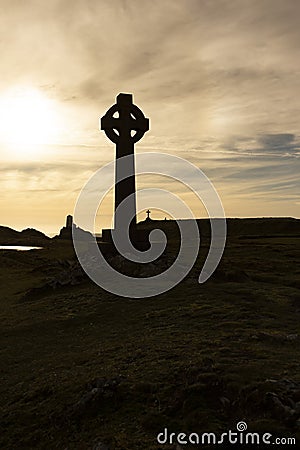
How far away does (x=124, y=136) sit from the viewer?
24.1 m

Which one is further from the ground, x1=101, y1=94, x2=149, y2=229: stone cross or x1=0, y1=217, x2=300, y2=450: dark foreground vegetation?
x1=101, y1=94, x2=149, y2=229: stone cross

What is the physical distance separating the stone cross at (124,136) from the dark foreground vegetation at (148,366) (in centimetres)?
604

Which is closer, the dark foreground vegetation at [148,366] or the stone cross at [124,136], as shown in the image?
the dark foreground vegetation at [148,366]

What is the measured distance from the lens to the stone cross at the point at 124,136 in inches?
934

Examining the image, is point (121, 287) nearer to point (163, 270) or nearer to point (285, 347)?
point (163, 270)

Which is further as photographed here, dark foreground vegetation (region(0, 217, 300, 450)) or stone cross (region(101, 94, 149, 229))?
stone cross (region(101, 94, 149, 229))

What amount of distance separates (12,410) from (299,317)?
31.3 ft

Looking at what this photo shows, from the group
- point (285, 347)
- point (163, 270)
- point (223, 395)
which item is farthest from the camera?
point (163, 270)

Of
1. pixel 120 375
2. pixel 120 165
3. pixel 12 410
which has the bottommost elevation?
pixel 12 410

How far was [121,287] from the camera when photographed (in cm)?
1997

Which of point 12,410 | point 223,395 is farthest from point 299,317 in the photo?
point 12,410

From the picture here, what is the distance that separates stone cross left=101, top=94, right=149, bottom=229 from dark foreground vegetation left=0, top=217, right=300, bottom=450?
238 inches

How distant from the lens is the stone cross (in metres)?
23.7

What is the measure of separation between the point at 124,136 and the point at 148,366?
16.2m
